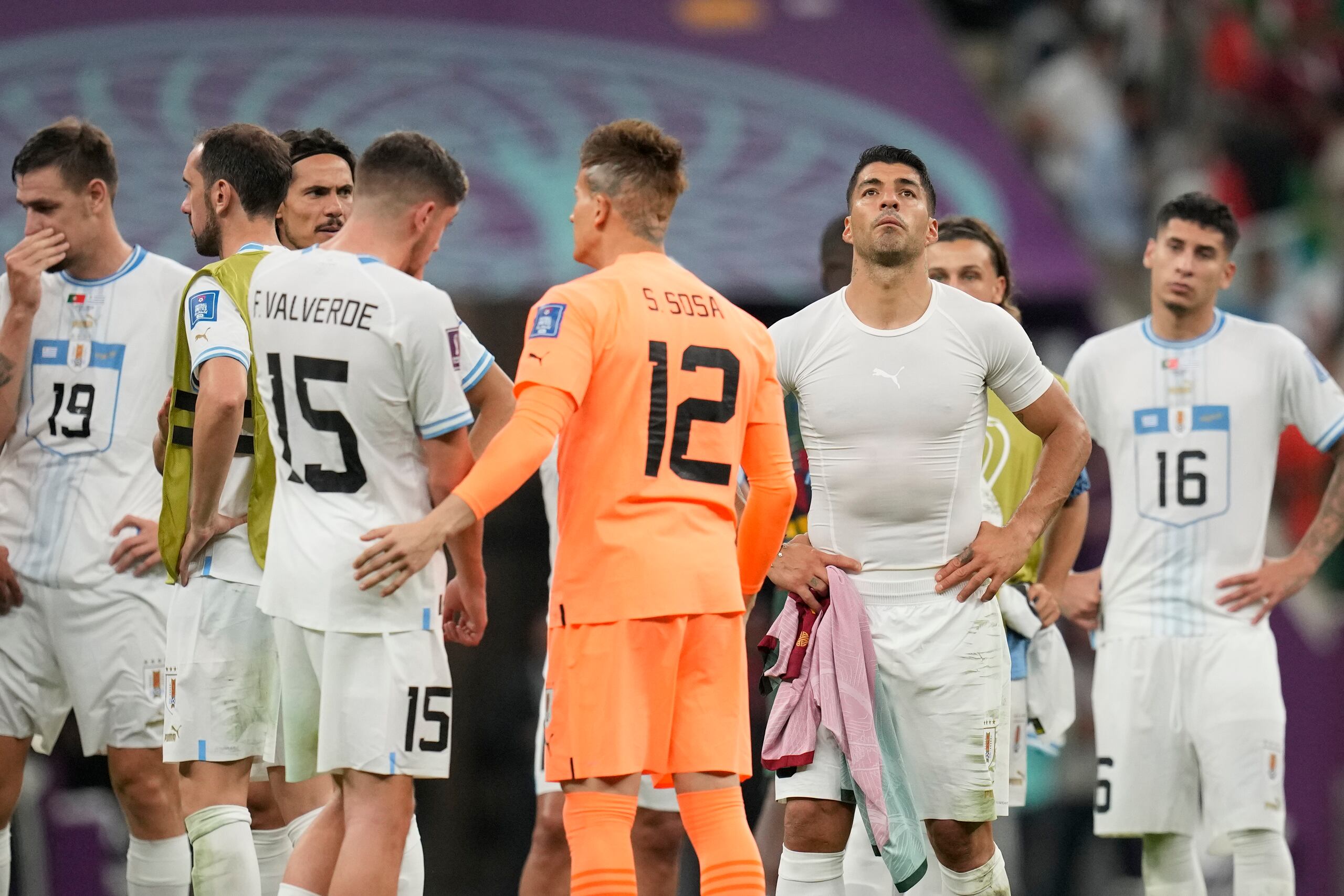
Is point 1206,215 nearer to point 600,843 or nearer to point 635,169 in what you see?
point 635,169

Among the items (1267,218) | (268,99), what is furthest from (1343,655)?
(268,99)

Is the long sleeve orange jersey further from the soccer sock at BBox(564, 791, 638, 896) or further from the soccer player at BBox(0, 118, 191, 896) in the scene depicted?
the soccer player at BBox(0, 118, 191, 896)

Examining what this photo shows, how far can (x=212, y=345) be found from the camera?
5.61 meters

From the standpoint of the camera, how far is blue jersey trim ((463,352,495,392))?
5.63 m

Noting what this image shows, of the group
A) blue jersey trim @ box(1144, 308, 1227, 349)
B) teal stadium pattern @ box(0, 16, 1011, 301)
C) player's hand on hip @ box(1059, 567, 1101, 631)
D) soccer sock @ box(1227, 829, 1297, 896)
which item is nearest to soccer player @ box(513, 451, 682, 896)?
player's hand on hip @ box(1059, 567, 1101, 631)

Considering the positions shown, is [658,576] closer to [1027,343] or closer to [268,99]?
[1027,343]

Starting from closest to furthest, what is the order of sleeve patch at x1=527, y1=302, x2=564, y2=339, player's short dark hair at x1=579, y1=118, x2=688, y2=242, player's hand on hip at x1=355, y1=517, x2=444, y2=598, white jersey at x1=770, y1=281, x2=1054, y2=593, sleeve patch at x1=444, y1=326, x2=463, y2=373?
player's hand on hip at x1=355, y1=517, x2=444, y2=598
sleeve patch at x1=527, y1=302, x2=564, y2=339
sleeve patch at x1=444, y1=326, x2=463, y2=373
player's short dark hair at x1=579, y1=118, x2=688, y2=242
white jersey at x1=770, y1=281, x2=1054, y2=593

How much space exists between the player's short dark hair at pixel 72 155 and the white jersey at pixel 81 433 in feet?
1.32

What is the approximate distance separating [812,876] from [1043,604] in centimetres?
184

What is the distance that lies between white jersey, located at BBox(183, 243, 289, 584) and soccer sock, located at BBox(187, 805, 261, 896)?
2.45 feet

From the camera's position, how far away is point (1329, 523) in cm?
720

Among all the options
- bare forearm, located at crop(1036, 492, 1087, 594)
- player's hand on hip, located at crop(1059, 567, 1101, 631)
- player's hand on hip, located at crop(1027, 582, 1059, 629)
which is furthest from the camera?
player's hand on hip, located at crop(1059, 567, 1101, 631)

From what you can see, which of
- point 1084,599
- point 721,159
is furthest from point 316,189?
point 721,159

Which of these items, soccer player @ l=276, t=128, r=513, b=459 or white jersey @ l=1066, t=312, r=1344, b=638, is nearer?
soccer player @ l=276, t=128, r=513, b=459
